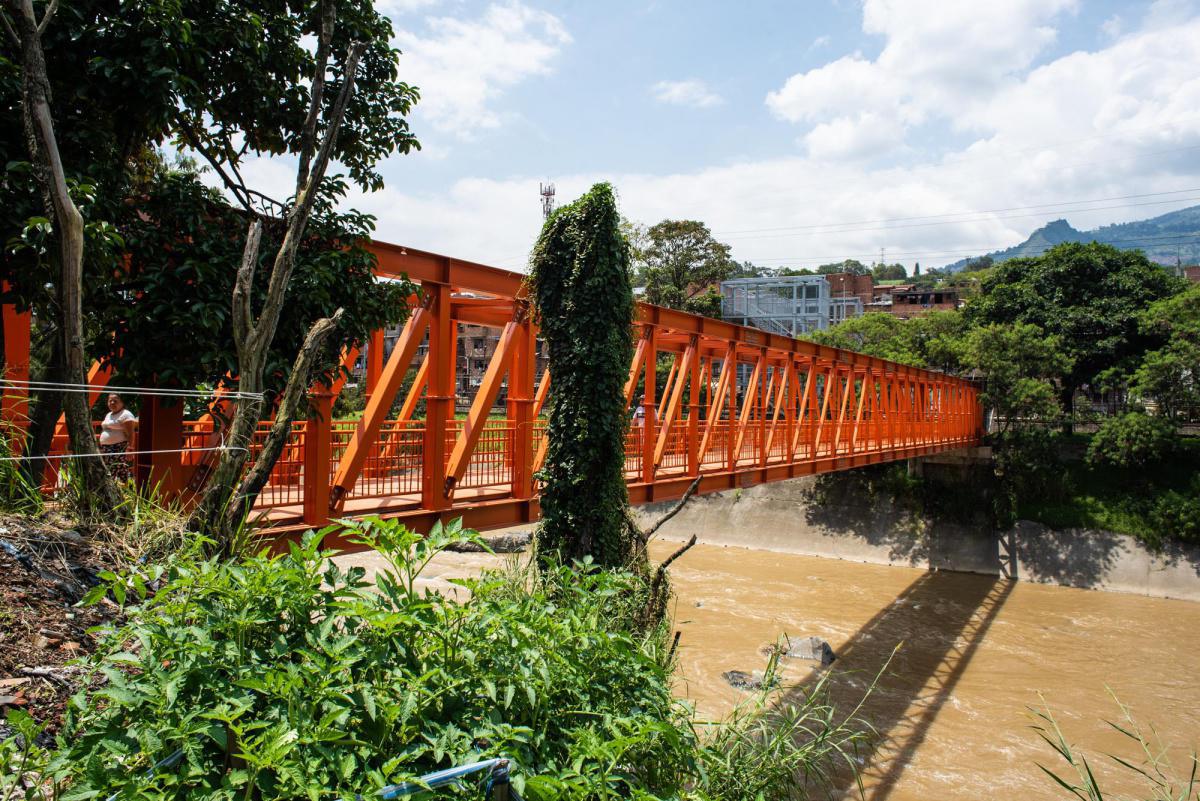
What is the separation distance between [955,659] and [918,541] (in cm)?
1037

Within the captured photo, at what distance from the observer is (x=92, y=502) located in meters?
4.86

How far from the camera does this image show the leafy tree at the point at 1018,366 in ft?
83.8

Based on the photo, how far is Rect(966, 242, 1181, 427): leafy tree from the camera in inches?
1056

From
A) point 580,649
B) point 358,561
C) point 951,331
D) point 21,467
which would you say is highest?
point 951,331

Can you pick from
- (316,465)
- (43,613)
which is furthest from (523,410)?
(43,613)

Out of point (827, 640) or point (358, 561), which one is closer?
point (827, 640)

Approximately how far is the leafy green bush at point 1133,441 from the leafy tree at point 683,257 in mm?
22854

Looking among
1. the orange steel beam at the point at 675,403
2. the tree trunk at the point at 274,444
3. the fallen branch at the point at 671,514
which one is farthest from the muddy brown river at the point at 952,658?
the tree trunk at the point at 274,444

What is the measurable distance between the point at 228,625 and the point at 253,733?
1.47 feet

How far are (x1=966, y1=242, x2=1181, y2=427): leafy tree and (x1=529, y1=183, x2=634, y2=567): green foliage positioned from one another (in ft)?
76.3

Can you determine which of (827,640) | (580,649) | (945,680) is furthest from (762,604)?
(580,649)

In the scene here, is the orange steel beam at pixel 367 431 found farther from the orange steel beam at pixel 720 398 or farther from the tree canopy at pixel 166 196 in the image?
the orange steel beam at pixel 720 398

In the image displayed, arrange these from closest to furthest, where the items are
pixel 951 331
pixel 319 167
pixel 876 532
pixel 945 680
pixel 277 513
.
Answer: pixel 319 167 < pixel 277 513 < pixel 945 680 < pixel 876 532 < pixel 951 331

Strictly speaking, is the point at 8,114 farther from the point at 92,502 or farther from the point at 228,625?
the point at 228,625
